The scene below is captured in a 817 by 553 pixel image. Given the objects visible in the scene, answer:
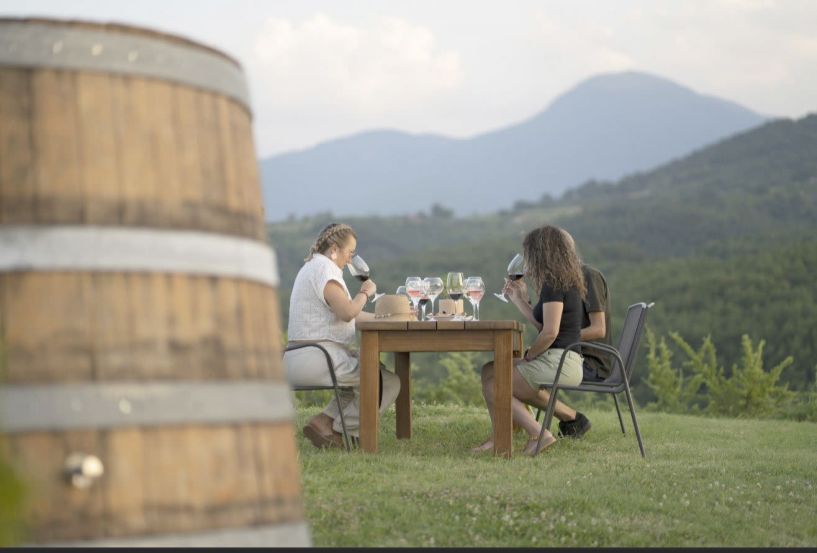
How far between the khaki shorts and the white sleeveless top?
112cm

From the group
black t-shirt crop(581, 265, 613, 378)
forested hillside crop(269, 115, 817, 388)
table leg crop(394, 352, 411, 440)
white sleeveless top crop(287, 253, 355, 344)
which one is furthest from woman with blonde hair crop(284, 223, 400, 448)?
forested hillside crop(269, 115, 817, 388)

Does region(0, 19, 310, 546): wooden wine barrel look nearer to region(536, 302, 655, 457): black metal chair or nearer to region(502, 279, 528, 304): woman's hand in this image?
region(536, 302, 655, 457): black metal chair

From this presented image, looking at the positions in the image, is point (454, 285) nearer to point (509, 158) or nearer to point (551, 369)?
point (551, 369)

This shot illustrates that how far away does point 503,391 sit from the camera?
6016 millimetres

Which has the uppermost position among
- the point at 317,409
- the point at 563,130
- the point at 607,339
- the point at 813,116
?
the point at 563,130

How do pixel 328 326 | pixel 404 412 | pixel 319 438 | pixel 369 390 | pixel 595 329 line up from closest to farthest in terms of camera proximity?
1. pixel 369 390
2. pixel 328 326
3. pixel 319 438
4. pixel 595 329
5. pixel 404 412

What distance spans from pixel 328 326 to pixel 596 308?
179 centimetres

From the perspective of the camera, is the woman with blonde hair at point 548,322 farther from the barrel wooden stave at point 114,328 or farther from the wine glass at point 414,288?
the barrel wooden stave at point 114,328

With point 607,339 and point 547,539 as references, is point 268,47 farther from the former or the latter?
point 547,539

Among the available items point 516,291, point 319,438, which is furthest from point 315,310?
point 516,291

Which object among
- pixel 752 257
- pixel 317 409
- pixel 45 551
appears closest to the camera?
pixel 45 551

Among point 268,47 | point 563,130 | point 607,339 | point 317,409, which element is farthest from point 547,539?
point 563,130

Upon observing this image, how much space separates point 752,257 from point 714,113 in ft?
548

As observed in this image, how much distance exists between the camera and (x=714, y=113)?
18700 cm
